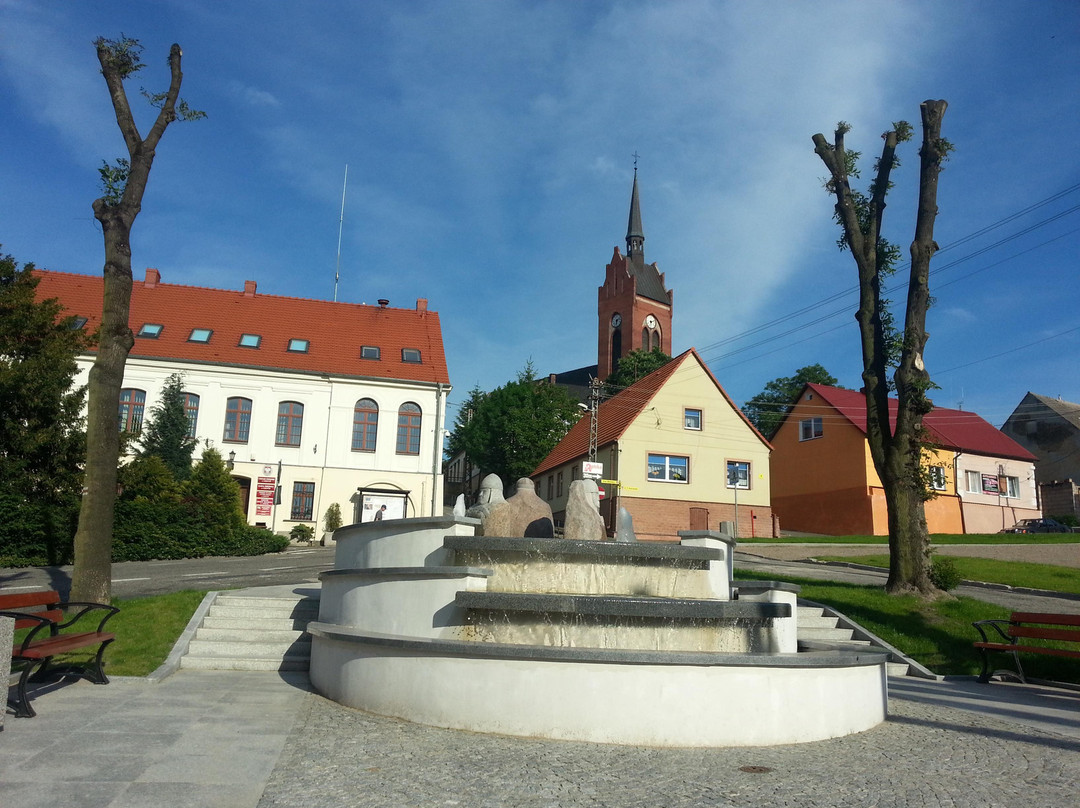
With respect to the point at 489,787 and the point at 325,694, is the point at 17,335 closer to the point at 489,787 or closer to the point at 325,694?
the point at 325,694

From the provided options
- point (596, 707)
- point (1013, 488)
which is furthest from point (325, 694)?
point (1013, 488)

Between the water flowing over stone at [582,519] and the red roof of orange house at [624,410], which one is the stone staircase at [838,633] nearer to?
the water flowing over stone at [582,519]

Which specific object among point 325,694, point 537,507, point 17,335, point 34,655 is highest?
point 17,335

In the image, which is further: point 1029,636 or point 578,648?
point 1029,636

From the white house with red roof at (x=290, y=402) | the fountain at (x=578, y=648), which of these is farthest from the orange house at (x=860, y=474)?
the fountain at (x=578, y=648)

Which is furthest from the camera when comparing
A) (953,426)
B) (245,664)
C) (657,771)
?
(953,426)

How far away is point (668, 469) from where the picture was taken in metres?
37.6

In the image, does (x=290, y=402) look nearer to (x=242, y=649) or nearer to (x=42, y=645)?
(x=242, y=649)

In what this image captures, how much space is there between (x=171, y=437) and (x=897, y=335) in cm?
2701

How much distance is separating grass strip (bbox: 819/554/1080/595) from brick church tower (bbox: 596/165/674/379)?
58.4 m

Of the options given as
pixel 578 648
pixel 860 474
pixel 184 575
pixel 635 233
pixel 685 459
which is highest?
pixel 635 233

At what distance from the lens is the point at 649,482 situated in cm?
3716

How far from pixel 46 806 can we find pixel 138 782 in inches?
21.6

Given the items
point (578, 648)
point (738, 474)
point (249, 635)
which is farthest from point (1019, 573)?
point (738, 474)
